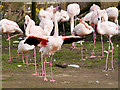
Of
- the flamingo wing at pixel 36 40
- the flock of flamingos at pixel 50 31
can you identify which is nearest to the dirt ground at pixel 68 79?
the flock of flamingos at pixel 50 31

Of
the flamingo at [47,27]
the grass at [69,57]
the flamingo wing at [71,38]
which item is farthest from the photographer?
the flamingo at [47,27]

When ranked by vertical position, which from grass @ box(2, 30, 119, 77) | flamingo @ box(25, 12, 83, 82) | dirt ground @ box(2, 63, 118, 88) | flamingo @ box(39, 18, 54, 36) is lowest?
dirt ground @ box(2, 63, 118, 88)

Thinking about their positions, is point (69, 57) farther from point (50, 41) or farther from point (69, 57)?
point (50, 41)

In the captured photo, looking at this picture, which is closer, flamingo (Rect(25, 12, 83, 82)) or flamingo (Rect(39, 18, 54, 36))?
flamingo (Rect(25, 12, 83, 82))

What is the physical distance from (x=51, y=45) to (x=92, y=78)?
0.84 m

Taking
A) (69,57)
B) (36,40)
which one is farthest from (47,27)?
(36,40)

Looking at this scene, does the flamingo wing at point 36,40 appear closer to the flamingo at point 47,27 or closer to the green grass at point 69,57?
the green grass at point 69,57

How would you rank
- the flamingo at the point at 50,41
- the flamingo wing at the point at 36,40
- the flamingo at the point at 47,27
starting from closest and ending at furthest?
the flamingo wing at the point at 36,40
the flamingo at the point at 50,41
the flamingo at the point at 47,27

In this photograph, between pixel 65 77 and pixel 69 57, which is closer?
pixel 65 77

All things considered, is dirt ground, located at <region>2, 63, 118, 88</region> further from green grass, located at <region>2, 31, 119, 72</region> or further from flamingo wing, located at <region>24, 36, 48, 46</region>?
flamingo wing, located at <region>24, 36, 48, 46</region>

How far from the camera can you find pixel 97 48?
732 cm

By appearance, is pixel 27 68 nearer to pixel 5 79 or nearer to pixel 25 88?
pixel 5 79

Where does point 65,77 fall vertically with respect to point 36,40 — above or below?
below

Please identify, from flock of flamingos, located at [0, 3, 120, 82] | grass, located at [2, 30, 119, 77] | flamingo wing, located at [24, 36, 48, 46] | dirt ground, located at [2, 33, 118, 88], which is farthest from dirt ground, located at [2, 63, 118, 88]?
flamingo wing, located at [24, 36, 48, 46]
